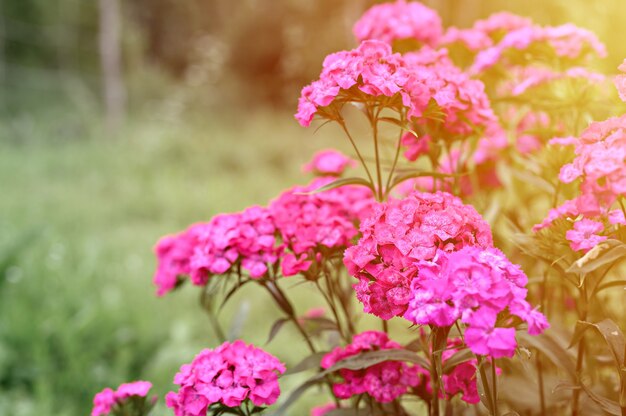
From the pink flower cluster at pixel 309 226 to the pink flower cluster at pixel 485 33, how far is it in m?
0.68

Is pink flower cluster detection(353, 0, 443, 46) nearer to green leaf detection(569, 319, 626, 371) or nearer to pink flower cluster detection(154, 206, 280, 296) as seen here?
pink flower cluster detection(154, 206, 280, 296)

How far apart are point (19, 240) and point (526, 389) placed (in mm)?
2467

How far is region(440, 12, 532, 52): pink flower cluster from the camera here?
1.98 meters

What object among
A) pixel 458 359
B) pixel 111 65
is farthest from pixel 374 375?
pixel 111 65

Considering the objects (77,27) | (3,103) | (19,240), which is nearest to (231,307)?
(19,240)

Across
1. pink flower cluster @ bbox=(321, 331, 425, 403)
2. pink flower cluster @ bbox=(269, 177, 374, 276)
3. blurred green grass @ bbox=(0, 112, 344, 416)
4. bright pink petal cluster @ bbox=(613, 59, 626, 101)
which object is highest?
blurred green grass @ bbox=(0, 112, 344, 416)

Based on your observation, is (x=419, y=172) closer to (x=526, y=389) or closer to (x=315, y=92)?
(x=315, y=92)

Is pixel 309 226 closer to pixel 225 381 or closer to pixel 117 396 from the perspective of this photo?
pixel 225 381

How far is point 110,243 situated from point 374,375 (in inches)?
142

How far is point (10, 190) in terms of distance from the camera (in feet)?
18.4

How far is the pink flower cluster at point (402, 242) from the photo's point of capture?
1083mm

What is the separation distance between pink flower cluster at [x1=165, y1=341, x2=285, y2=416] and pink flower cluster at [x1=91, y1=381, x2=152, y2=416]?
0.20m

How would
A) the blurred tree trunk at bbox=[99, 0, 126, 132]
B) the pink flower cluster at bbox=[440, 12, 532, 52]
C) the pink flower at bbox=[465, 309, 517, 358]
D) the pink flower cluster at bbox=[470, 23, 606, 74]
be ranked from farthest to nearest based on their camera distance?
the blurred tree trunk at bbox=[99, 0, 126, 132]
the pink flower cluster at bbox=[440, 12, 532, 52]
the pink flower cluster at bbox=[470, 23, 606, 74]
the pink flower at bbox=[465, 309, 517, 358]

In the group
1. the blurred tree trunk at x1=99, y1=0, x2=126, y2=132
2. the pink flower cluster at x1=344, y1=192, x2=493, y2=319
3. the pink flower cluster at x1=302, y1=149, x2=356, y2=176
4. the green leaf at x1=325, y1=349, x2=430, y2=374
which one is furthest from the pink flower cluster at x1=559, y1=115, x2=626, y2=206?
the blurred tree trunk at x1=99, y1=0, x2=126, y2=132
